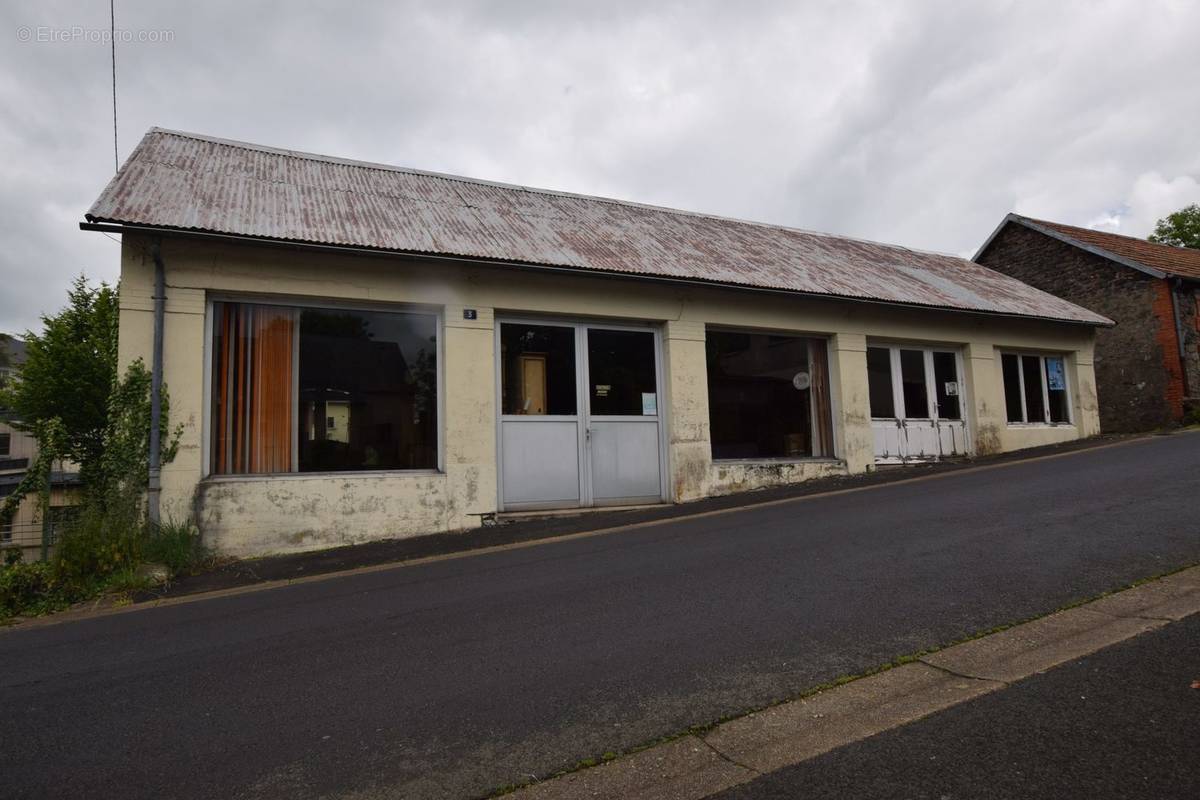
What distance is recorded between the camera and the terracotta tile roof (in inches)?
714

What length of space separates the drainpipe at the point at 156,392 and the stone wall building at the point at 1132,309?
2055 centimetres

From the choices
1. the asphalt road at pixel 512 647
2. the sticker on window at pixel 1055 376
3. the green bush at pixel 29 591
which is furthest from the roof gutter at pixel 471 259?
the sticker on window at pixel 1055 376

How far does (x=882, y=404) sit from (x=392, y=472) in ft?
28.4

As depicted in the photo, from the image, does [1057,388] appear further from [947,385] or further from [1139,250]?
Result: [1139,250]

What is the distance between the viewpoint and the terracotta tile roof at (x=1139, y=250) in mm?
18141

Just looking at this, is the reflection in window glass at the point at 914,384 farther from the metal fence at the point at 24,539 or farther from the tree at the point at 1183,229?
the tree at the point at 1183,229

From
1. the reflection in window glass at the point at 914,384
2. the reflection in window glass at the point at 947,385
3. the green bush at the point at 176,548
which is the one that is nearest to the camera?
the green bush at the point at 176,548

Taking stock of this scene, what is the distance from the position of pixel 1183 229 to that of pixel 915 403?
31.5 meters

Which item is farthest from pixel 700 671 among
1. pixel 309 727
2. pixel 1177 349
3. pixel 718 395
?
pixel 1177 349

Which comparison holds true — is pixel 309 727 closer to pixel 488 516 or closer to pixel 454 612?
pixel 454 612

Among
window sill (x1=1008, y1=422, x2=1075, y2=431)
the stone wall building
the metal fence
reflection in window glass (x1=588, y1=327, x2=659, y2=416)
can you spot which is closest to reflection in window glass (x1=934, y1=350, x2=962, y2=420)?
window sill (x1=1008, y1=422, x2=1075, y2=431)

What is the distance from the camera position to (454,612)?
509 centimetres

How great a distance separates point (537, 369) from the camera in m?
9.64

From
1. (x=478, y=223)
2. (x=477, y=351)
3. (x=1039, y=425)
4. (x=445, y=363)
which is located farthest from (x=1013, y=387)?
(x=445, y=363)
